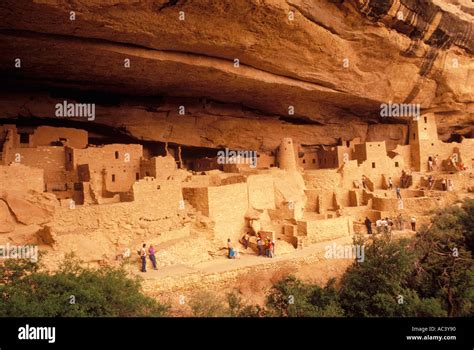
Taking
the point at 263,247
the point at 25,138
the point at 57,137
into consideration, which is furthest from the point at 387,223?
the point at 25,138

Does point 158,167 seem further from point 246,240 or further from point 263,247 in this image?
point 263,247

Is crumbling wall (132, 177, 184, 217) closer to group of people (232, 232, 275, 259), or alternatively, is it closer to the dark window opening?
group of people (232, 232, 275, 259)

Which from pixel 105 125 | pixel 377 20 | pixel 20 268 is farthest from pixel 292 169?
pixel 20 268

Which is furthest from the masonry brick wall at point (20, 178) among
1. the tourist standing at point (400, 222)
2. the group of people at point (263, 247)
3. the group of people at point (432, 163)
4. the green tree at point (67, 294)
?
the group of people at point (432, 163)

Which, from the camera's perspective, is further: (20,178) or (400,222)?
(400,222)

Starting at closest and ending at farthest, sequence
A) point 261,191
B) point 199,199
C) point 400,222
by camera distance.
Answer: point 199,199 < point 261,191 < point 400,222

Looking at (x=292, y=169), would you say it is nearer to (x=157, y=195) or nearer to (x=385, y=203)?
(x=385, y=203)
